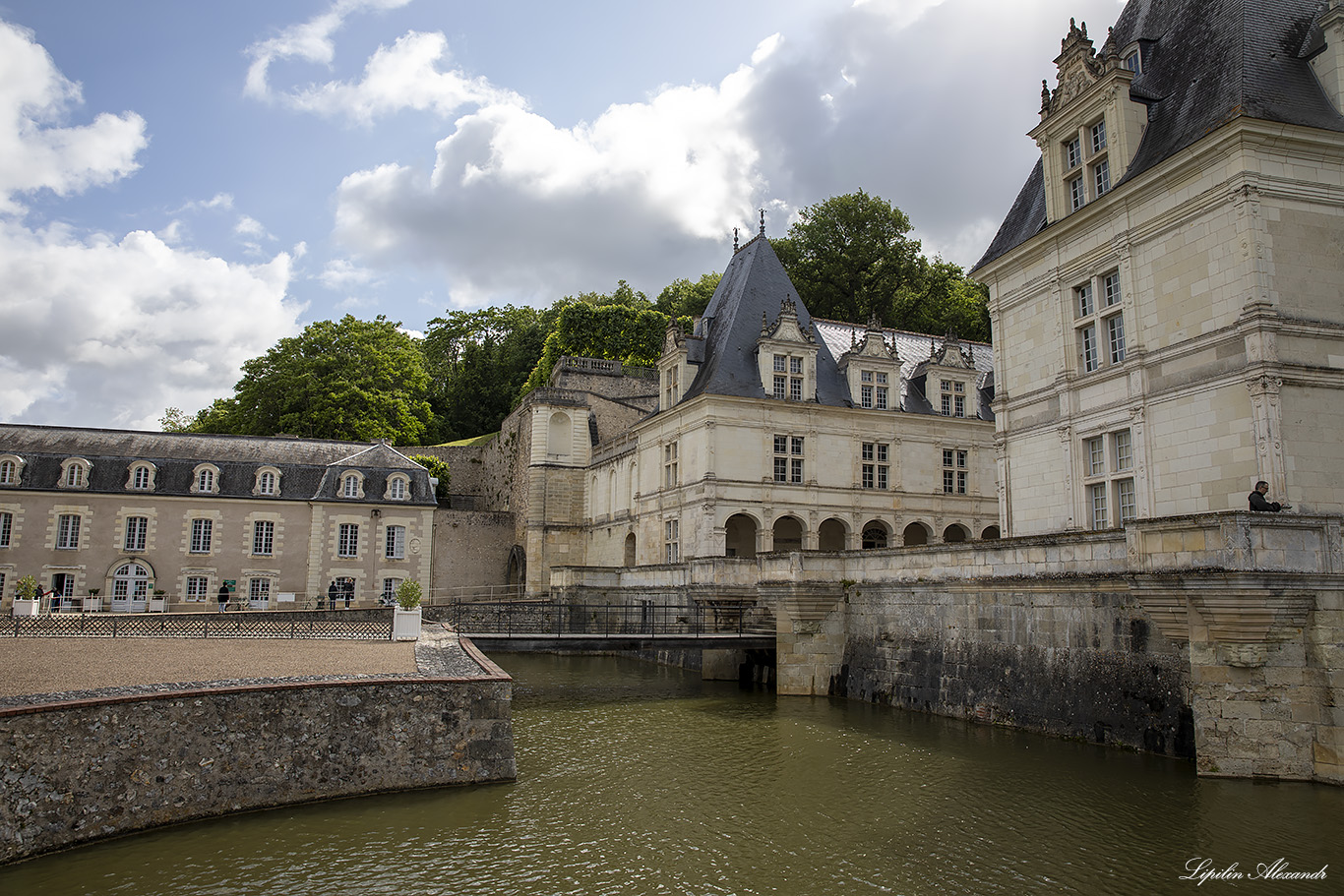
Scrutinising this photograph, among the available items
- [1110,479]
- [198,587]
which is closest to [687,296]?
[198,587]

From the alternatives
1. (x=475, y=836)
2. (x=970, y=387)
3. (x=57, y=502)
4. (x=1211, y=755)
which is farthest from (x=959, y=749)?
(x=57, y=502)

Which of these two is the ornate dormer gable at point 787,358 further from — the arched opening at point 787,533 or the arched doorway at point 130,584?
the arched doorway at point 130,584

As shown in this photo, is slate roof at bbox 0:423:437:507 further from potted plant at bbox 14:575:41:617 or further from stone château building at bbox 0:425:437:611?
potted plant at bbox 14:575:41:617

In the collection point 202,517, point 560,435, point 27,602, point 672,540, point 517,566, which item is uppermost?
point 560,435

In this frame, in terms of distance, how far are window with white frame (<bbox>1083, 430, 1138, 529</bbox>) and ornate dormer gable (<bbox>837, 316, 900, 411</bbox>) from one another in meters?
14.4

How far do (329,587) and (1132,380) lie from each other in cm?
2969

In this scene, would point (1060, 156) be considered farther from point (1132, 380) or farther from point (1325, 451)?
point (1325, 451)

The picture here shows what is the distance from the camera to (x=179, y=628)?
20.0 m

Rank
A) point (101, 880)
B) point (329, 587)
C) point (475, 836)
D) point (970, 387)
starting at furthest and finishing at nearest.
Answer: point (329, 587), point (970, 387), point (475, 836), point (101, 880)

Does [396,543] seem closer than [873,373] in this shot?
No

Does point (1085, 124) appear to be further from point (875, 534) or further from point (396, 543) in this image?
point (396, 543)

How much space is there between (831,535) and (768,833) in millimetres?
22942

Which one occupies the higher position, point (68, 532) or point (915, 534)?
point (915, 534)

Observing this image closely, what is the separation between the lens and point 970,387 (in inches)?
1289
